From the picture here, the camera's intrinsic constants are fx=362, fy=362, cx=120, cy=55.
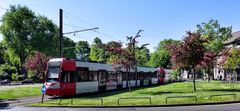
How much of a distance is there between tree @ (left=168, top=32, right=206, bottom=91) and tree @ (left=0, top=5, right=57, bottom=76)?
176ft

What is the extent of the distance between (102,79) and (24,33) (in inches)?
1984

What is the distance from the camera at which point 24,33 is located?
84.4 m

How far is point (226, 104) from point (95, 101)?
28.7 feet

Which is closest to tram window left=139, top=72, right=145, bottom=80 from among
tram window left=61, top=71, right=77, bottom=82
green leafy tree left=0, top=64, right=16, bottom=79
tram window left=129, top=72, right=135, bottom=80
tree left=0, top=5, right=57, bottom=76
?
tram window left=129, top=72, right=135, bottom=80

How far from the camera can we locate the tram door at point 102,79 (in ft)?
125

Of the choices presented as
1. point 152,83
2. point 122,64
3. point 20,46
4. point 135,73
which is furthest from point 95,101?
point 20,46

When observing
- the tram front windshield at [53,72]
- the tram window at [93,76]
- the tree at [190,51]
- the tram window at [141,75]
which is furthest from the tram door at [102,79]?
the tram window at [141,75]

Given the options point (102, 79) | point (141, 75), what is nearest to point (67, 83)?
point (102, 79)

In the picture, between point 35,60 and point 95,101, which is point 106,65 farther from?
point 35,60

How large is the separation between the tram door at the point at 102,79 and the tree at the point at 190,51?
778 cm

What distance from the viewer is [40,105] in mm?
24047

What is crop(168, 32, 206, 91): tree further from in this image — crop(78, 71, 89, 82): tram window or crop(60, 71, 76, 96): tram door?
crop(60, 71, 76, 96): tram door

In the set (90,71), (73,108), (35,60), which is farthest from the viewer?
(35,60)

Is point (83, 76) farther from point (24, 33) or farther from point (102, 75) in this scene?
point (24, 33)
